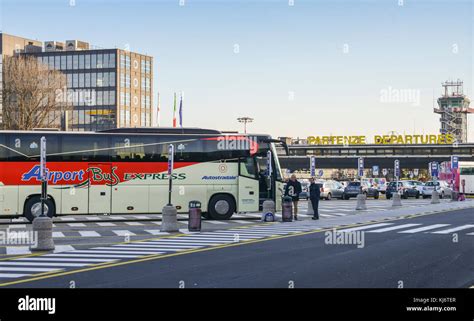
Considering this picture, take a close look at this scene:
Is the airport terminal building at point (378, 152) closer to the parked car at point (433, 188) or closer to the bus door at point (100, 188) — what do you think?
the parked car at point (433, 188)

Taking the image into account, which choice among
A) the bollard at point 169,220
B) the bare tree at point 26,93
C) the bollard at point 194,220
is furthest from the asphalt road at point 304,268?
the bare tree at point 26,93

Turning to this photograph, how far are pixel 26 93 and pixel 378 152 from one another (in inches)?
3216

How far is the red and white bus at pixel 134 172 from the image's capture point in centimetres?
2970

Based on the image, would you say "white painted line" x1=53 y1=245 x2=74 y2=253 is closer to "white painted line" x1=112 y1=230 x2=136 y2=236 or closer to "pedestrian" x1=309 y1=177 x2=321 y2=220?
"white painted line" x1=112 y1=230 x2=136 y2=236

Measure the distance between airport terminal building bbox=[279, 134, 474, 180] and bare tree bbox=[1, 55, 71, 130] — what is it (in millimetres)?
56222

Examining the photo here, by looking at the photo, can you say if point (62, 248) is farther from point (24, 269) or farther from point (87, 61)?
point (87, 61)

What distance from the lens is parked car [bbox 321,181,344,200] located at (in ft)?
195

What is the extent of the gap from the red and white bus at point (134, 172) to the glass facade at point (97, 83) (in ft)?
331

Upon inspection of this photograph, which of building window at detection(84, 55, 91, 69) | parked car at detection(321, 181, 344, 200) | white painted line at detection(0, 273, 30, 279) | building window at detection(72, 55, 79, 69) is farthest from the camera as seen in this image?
building window at detection(72, 55, 79, 69)

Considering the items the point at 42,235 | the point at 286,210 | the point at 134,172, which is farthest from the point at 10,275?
the point at 286,210

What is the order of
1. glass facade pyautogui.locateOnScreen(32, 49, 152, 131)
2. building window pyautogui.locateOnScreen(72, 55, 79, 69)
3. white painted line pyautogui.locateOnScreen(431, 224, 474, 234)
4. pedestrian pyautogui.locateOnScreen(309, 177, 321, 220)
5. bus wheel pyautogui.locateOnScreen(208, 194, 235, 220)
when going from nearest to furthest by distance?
white painted line pyautogui.locateOnScreen(431, 224, 474, 234) → bus wheel pyautogui.locateOnScreen(208, 194, 235, 220) → pedestrian pyautogui.locateOnScreen(309, 177, 321, 220) → glass facade pyautogui.locateOnScreen(32, 49, 152, 131) → building window pyautogui.locateOnScreen(72, 55, 79, 69)

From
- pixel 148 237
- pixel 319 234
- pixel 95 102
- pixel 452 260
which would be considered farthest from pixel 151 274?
pixel 95 102

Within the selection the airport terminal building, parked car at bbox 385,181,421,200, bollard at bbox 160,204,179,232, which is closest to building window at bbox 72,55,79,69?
the airport terminal building

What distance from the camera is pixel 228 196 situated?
3266 centimetres
